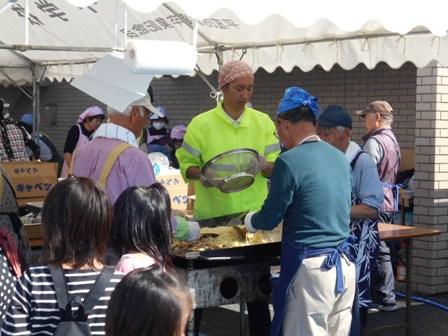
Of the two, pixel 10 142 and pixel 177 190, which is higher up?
pixel 10 142

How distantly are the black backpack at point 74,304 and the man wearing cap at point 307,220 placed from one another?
1494 millimetres

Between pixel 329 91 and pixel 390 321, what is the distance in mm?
3784

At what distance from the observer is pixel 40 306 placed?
8.41 feet

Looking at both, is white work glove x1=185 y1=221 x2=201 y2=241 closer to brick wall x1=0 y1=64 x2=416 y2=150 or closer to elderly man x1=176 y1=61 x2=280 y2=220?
elderly man x1=176 y1=61 x2=280 y2=220

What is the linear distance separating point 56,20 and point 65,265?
522 centimetres

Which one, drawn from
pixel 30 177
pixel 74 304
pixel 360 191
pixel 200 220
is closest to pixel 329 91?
pixel 30 177

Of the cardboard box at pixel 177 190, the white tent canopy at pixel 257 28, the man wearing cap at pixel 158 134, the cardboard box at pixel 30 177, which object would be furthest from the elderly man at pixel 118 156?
the man wearing cap at pixel 158 134

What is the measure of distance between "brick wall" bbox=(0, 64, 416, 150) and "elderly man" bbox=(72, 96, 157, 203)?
18.0ft

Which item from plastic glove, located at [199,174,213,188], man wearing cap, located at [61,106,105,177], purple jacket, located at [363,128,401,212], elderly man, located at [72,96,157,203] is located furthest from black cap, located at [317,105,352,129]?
man wearing cap, located at [61,106,105,177]

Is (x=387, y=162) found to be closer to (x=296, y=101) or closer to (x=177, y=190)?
(x=177, y=190)

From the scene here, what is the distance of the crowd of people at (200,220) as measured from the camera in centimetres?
256

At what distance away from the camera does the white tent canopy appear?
431cm

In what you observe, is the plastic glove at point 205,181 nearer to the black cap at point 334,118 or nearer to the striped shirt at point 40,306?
the black cap at point 334,118

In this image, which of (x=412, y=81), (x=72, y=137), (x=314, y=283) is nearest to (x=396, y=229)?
(x=314, y=283)
